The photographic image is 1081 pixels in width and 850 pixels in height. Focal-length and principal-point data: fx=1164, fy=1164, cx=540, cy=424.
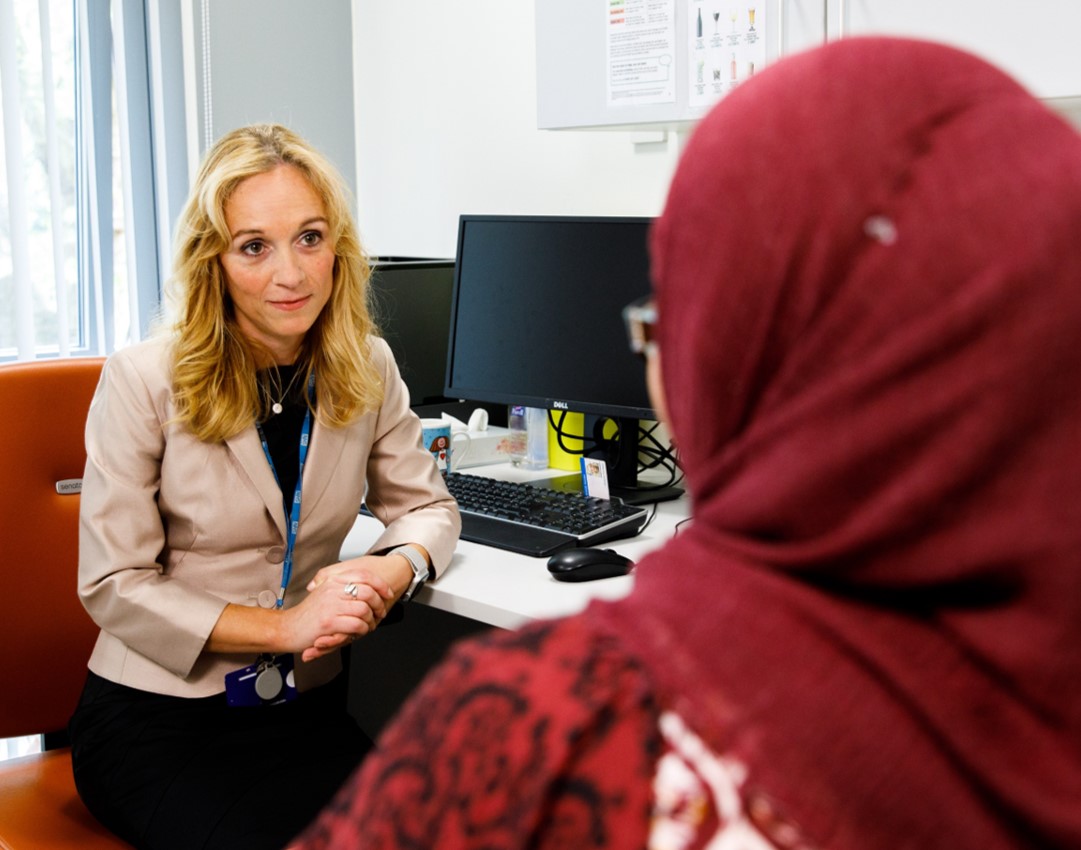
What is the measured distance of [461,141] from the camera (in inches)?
110

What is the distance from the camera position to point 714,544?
616 millimetres

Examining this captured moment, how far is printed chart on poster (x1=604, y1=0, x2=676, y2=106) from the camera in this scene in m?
1.97

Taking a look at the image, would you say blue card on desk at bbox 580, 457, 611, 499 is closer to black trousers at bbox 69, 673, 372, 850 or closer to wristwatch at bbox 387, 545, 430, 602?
wristwatch at bbox 387, 545, 430, 602

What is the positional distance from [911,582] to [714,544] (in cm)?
10

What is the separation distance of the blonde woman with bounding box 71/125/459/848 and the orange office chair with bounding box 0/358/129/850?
85mm

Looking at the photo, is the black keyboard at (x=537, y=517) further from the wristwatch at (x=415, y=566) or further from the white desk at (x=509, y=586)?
the wristwatch at (x=415, y=566)

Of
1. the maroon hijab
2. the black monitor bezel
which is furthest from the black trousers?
the maroon hijab

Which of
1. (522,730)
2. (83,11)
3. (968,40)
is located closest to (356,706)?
(83,11)

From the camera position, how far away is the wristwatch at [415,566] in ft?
5.41

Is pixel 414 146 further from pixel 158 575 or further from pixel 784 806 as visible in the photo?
pixel 784 806

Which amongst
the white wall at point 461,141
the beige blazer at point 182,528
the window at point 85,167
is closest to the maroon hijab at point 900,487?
the beige blazer at point 182,528

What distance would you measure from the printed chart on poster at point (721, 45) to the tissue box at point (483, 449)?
0.78 meters

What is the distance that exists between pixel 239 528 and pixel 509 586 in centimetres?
40

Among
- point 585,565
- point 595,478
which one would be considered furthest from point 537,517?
point 585,565
